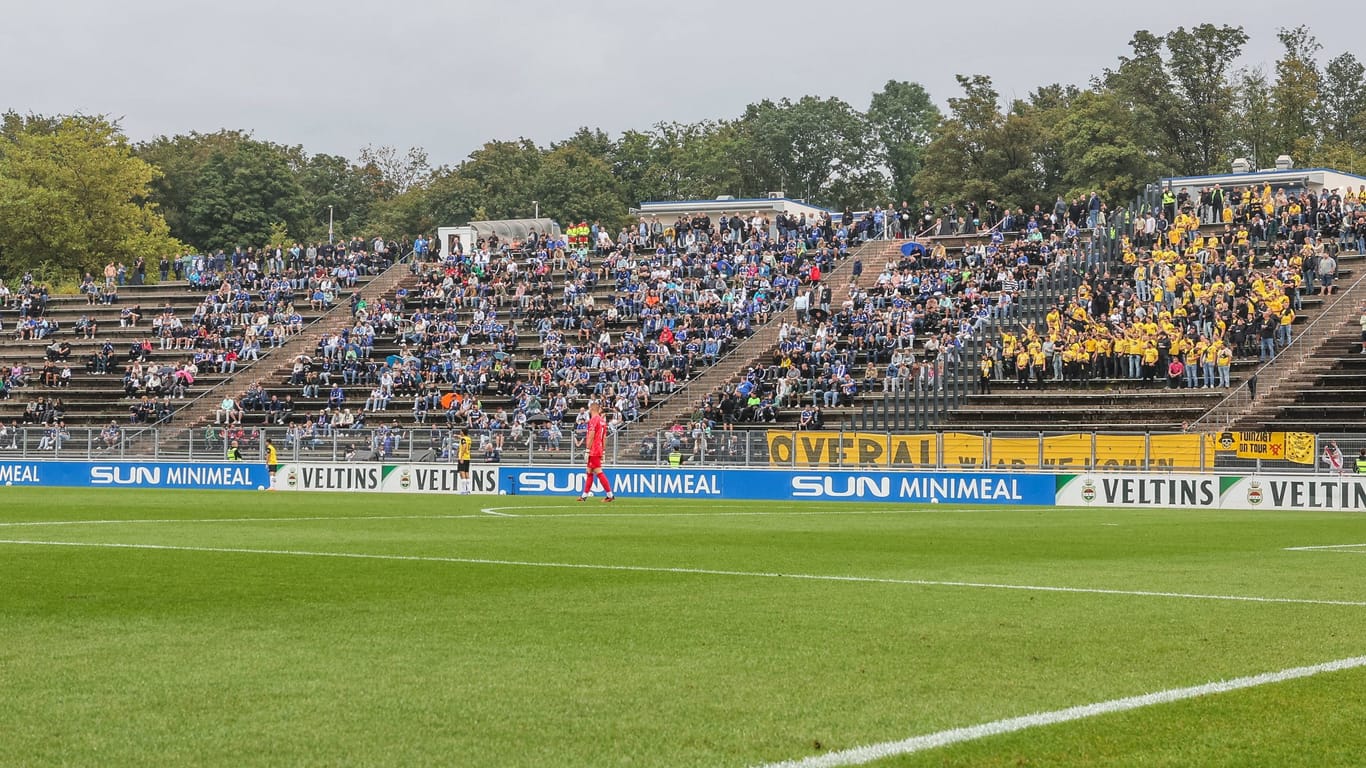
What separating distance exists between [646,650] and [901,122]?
129538 mm

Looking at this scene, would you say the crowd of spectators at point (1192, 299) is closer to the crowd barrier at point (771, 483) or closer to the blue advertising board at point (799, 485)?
the crowd barrier at point (771, 483)

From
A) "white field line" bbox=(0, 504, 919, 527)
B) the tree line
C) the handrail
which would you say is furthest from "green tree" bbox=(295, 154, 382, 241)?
"white field line" bbox=(0, 504, 919, 527)

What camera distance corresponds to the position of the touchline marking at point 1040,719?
677cm

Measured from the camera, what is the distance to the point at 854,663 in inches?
374

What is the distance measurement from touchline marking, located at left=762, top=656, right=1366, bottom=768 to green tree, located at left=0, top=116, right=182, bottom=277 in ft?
316

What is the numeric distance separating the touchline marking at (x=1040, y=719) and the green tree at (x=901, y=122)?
4880 inches

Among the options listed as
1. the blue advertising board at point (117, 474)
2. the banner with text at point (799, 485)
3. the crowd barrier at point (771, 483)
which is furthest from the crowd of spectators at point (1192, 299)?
the blue advertising board at point (117, 474)

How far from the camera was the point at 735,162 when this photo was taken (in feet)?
420

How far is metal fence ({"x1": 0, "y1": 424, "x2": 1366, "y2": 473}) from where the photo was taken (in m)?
40.0

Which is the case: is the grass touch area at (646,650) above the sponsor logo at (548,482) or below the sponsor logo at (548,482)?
above

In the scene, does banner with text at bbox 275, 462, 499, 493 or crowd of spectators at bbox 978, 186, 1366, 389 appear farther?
crowd of spectators at bbox 978, 186, 1366, 389

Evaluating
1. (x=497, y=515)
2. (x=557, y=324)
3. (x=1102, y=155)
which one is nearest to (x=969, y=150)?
(x=1102, y=155)

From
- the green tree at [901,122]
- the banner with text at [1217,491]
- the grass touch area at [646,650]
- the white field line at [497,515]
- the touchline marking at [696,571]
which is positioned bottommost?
the banner with text at [1217,491]

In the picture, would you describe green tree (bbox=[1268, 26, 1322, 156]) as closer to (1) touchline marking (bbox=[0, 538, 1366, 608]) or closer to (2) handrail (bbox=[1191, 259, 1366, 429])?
(2) handrail (bbox=[1191, 259, 1366, 429])
